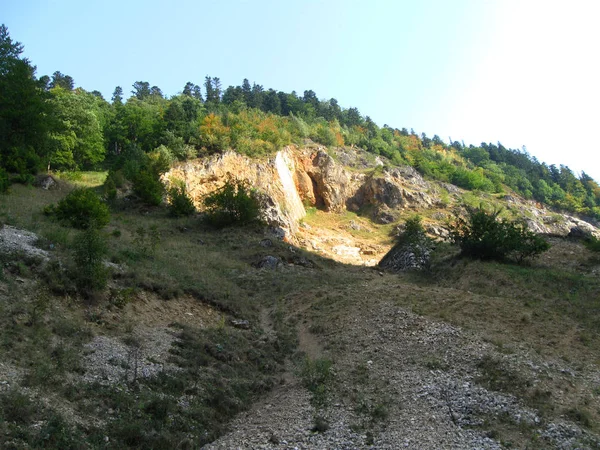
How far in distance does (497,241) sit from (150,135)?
113ft

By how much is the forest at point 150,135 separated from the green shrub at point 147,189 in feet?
0.26

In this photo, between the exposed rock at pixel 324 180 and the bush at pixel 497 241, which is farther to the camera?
the exposed rock at pixel 324 180

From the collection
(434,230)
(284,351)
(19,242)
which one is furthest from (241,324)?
(434,230)

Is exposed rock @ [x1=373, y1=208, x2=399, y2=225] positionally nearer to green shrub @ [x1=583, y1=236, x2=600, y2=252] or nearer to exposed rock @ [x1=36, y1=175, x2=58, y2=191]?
green shrub @ [x1=583, y1=236, x2=600, y2=252]

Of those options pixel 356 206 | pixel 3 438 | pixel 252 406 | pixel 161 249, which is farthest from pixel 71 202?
pixel 356 206

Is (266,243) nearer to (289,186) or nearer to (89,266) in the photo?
(89,266)

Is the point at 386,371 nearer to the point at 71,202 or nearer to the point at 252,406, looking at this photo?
the point at 252,406

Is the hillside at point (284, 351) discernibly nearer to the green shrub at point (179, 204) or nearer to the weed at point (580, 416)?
the weed at point (580, 416)

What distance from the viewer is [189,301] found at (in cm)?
1812

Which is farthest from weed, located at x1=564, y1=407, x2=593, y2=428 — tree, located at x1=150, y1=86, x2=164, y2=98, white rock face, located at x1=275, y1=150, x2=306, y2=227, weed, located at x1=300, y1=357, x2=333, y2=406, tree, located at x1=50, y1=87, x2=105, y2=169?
tree, located at x1=150, y1=86, x2=164, y2=98

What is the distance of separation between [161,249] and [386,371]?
1485 centimetres

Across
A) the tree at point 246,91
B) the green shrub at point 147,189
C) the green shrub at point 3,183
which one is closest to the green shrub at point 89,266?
the green shrub at point 3,183

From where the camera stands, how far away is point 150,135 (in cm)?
4544

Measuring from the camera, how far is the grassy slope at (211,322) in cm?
938
